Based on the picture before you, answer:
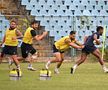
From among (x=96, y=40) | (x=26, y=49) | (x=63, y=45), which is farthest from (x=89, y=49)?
(x=26, y=49)

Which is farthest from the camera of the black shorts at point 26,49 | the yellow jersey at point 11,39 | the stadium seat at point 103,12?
the stadium seat at point 103,12

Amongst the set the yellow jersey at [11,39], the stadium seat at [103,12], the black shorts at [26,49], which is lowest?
the black shorts at [26,49]

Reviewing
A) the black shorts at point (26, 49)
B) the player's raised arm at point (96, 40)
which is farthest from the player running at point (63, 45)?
the black shorts at point (26, 49)

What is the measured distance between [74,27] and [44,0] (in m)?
3.20

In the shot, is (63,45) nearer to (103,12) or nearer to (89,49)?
(89,49)

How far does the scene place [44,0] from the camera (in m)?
30.6

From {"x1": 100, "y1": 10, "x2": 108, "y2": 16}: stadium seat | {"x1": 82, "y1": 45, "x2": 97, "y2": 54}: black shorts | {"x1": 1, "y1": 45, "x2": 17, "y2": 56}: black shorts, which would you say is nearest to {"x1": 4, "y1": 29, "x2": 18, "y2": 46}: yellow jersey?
{"x1": 1, "y1": 45, "x2": 17, "y2": 56}: black shorts

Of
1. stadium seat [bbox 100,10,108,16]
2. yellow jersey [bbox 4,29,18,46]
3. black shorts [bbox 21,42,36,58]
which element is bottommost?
black shorts [bbox 21,42,36,58]

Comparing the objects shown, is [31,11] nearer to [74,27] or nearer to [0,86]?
[74,27]

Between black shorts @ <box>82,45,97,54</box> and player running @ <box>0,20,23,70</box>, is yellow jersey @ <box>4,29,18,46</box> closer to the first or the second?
player running @ <box>0,20,23,70</box>

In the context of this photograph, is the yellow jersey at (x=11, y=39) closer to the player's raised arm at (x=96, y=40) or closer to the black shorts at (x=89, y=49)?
the black shorts at (x=89, y=49)

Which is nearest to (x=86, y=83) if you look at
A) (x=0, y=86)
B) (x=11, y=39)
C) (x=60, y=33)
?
(x=0, y=86)

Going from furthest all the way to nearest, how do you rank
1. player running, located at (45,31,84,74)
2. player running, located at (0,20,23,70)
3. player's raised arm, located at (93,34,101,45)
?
player running, located at (0,20,23,70)
player running, located at (45,31,84,74)
player's raised arm, located at (93,34,101,45)

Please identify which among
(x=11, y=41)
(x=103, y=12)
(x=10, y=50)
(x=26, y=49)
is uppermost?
(x=103, y=12)
